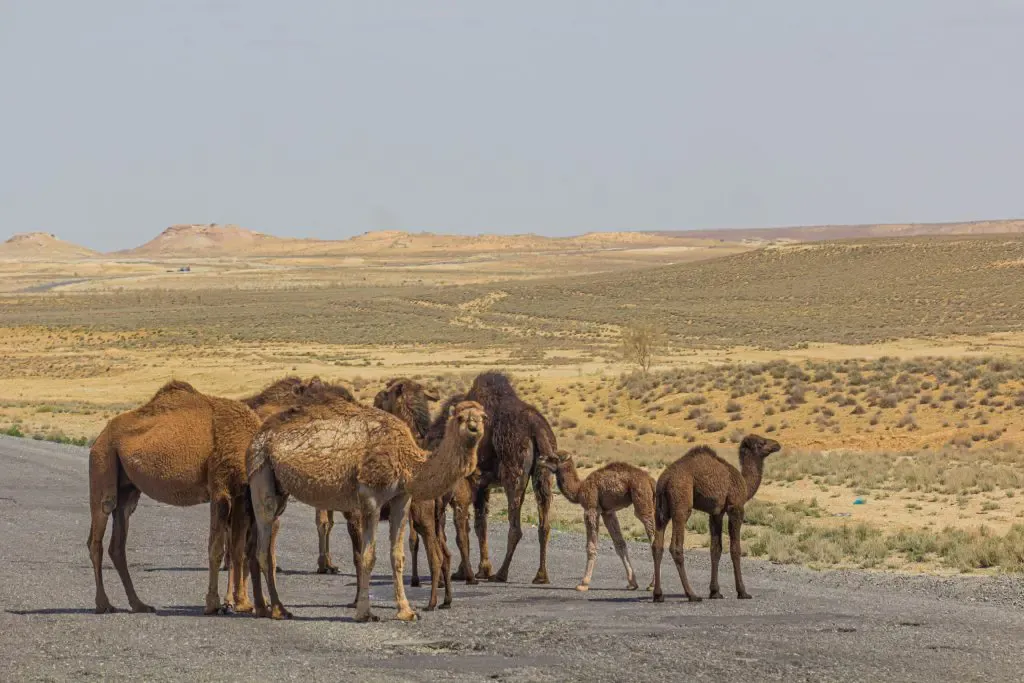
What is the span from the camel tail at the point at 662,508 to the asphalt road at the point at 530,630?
746 millimetres

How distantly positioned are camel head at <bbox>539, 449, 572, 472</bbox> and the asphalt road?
48.0 inches

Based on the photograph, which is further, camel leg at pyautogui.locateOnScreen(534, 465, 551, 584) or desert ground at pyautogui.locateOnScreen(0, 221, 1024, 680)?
desert ground at pyautogui.locateOnScreen(0, 221, 1024, 680)

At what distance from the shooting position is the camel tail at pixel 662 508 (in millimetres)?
13153

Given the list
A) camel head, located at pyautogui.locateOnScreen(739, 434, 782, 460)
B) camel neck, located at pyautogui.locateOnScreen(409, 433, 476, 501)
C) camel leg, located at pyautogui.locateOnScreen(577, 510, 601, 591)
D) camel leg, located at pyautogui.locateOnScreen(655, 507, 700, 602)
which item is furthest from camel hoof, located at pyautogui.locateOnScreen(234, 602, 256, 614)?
camel head, located at pyautogui.locateOnScreen(739, 434, 782, 460)

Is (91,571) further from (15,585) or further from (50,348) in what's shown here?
(50,348)

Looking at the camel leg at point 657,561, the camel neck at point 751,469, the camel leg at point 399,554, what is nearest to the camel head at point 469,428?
the camel leg at point 399,554

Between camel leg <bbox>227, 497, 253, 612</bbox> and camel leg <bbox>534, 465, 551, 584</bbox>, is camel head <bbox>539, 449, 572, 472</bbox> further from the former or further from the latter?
camel leg <bbox>227, 497, 253, 612</bbox>

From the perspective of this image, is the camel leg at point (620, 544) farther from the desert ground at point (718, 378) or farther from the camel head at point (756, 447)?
the camel head at point (756, 447)

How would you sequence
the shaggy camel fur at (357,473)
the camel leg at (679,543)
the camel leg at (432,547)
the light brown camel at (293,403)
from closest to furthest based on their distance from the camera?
the shaggy camel fur at (357,473)
the camel leg at (432,547)
the camel leg at (679,543)
the light brown camel at (293,403)

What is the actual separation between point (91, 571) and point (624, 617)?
6.22 meters

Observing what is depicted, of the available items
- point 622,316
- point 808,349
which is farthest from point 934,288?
point 808,349

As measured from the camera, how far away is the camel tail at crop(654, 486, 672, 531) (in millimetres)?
13153

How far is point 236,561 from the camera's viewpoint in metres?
11.9

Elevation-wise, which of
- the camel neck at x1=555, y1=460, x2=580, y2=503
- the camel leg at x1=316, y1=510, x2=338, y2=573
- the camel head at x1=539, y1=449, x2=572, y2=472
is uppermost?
the camel head at x1=539, y1=449, x2=572, y2=472
